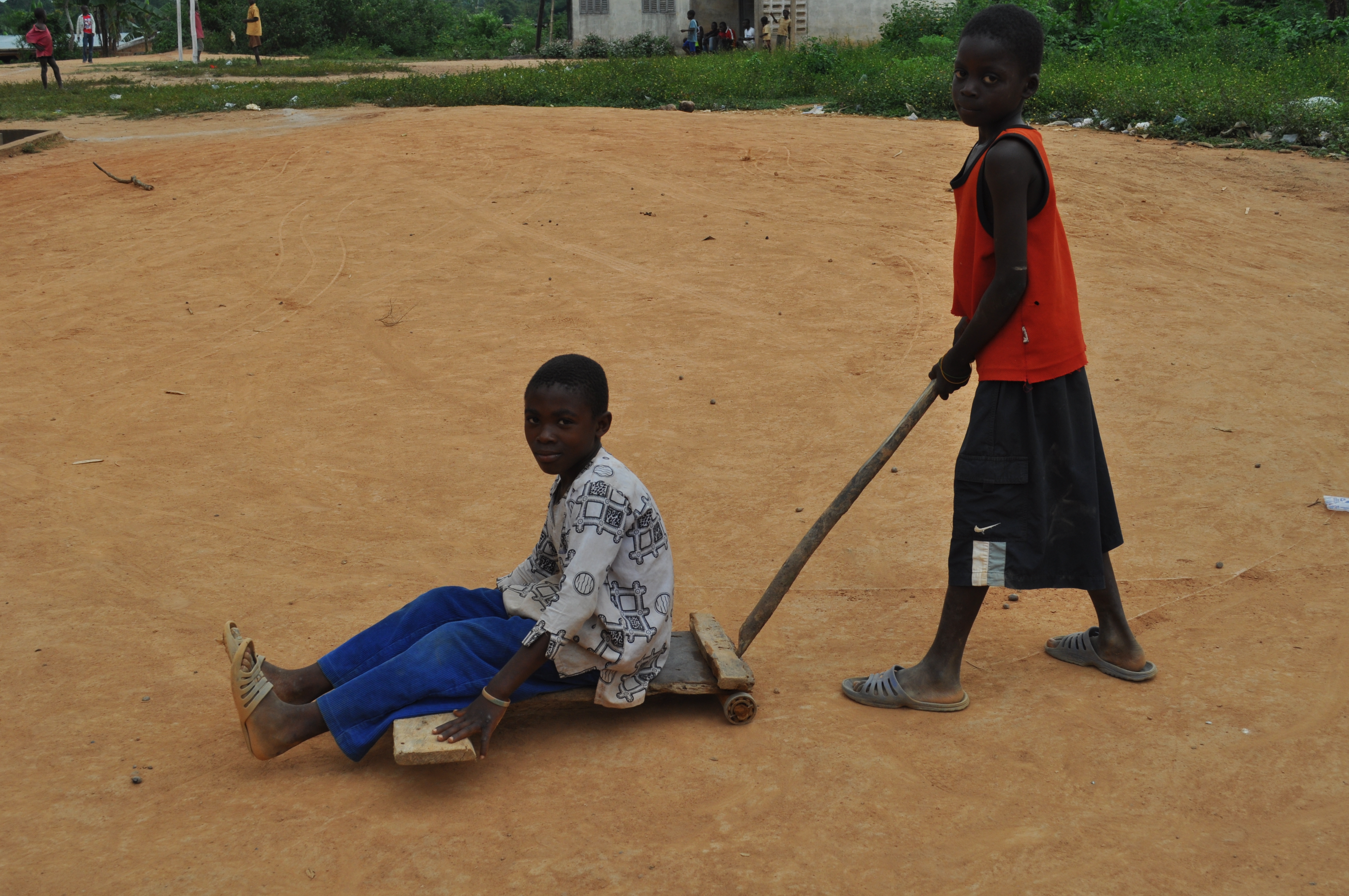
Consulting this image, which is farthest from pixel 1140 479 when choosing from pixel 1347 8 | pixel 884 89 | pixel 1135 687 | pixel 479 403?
pixel 1347 8

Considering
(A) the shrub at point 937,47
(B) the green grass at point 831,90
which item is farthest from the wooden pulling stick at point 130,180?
(A) the shrub at point 937,47

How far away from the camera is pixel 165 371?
5457 millimetres

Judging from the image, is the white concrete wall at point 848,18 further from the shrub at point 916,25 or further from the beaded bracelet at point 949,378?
the beaded bracelet at point 949,378

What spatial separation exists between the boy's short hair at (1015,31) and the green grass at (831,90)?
8.84 metres

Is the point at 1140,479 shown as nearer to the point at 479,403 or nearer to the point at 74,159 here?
the point at 479,403

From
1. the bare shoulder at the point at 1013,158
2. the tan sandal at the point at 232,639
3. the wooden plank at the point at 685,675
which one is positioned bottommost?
the wooden plank at the point at 685,675

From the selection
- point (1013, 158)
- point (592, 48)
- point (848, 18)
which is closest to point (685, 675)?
point (1013, 158)

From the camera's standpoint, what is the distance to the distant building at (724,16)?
Answer: 75.5 feet

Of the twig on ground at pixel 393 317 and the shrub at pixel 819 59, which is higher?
the shrub at pixel 819 59

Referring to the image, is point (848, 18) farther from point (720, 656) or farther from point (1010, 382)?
point (720, 656)

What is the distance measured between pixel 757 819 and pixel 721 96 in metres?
12.5

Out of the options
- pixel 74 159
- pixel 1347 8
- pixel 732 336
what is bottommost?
pixel 732 336

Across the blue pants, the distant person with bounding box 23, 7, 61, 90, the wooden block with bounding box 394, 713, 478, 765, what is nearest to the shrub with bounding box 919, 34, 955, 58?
the distant person with bounding box 23, 7, 61, 90

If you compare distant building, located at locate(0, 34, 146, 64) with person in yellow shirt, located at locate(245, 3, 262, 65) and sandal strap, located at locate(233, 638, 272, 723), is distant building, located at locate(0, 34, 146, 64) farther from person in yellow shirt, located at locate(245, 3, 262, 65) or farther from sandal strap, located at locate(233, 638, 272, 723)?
sandal strap, located at locate(233, 638, 272, 723)
